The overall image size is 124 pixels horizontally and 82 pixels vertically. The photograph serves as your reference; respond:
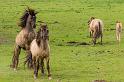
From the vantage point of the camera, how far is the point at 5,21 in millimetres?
38844

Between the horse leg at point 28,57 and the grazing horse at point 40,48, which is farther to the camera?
the horse leg at point 28,57

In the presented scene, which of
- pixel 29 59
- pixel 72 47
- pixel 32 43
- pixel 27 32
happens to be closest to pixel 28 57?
pixel 29 59

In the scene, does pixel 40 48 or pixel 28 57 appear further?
pixel 28 57

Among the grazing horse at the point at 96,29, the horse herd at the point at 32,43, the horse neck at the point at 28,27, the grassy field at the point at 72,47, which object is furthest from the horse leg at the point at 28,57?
the grazing horse at the point at 96,29

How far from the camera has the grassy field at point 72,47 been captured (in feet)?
62.6

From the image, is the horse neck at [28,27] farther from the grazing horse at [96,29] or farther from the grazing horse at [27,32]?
the grazing horse at [96,29]

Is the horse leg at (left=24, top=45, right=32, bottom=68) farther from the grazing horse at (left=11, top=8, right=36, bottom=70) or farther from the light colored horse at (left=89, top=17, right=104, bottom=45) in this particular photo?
the light colored horse at (left=89, top=17, right=104, bottom=45)

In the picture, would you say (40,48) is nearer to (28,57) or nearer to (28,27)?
(28,57)

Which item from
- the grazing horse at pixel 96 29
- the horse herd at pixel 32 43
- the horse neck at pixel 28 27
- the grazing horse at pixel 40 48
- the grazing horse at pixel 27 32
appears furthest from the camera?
the grazing horse at pixel 96 29

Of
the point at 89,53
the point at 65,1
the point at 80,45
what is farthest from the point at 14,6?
the point at 89,53

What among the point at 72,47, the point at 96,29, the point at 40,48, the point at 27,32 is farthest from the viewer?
the point at 96,29

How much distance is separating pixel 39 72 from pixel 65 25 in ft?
57.2

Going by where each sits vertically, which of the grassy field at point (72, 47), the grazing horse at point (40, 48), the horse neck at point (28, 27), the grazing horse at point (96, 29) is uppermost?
the horse neck at point (28, 27)

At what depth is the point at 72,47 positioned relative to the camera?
2712 cm
